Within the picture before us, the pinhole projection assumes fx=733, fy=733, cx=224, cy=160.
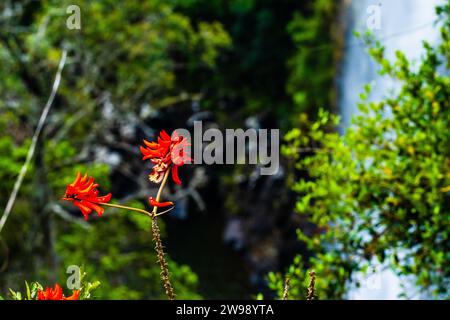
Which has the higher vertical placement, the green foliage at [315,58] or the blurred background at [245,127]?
the green foliage at [315,58]

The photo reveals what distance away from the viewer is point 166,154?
214 cm

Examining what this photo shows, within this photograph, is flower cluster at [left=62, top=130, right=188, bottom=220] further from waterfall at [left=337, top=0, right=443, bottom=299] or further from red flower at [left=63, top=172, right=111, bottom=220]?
waterfall at [left=337, top=0, right=443, bottom=299]

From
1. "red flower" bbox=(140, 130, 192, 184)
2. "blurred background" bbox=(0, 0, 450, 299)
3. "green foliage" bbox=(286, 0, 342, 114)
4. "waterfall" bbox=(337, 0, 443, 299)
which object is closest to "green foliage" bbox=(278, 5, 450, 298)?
"blurred background" bbox=(0, 0, 450, 299)

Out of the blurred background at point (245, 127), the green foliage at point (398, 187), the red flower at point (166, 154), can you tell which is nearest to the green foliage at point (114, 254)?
the blurred background at point (245, 127)

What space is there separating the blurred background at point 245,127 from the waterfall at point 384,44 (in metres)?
0.05

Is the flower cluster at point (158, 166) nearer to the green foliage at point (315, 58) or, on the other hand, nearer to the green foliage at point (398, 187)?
the green foliage at point (398, 187)

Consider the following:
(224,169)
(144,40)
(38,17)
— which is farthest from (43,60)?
(224,169)

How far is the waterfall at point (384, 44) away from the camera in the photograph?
10.2 metres

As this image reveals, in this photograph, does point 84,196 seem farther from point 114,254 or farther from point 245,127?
point 245,127

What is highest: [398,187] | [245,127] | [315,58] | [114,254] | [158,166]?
[315,58]

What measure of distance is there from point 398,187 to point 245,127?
17.5m

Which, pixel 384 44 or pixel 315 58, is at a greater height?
pixel 315 58

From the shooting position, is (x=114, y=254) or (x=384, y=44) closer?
(x=384, y=44)

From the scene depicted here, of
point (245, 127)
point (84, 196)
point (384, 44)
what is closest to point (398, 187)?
point (84, 196)
